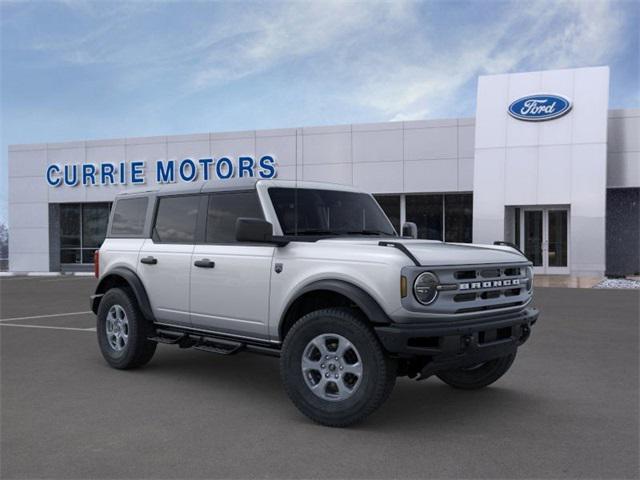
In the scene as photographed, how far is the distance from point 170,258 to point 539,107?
64.3 ft

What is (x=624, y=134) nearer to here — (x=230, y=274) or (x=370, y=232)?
(x=370, y=232)

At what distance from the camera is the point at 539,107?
22781 mm

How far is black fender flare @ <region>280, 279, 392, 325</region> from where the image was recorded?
4.62 meters

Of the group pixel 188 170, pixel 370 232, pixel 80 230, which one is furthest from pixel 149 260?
pixel 80 230

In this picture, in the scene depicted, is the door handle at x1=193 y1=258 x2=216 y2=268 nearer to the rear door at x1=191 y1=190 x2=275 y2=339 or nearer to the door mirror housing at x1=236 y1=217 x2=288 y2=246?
the rear door at x1=191 y1=190 x2=275 y2=339

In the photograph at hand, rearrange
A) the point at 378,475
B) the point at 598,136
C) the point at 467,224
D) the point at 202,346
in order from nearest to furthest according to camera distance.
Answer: the point at 378,475 → the point at 202,346 → the point at 598,136 → the point at 467,224

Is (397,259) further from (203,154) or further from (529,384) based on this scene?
(203,154)

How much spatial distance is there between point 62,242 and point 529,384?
29.3 metres

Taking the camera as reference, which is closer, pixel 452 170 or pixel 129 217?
pixel 129 217

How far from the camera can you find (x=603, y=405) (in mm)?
5527

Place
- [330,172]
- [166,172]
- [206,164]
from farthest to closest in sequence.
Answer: [166,172] < [206,164] < [330,172]

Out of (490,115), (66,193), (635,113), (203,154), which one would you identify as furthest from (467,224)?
(66,193)

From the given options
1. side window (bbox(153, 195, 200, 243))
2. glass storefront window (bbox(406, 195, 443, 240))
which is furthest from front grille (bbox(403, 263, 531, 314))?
glass storefront window (bbox(406, 195, 443, 240))

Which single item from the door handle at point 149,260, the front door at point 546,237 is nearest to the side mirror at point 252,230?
the door handle at point 149,260
